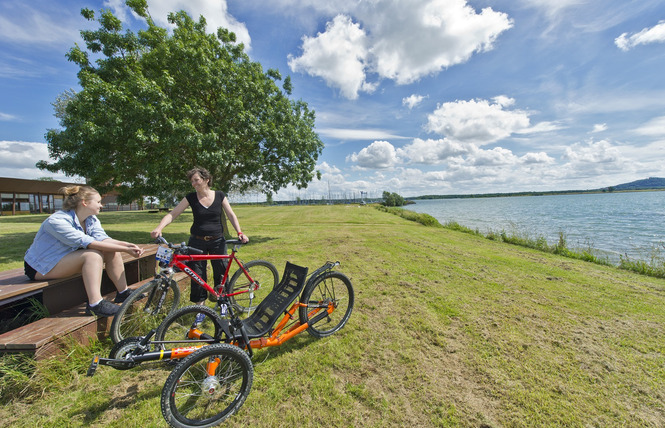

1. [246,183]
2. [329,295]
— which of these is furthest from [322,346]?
[246,183]

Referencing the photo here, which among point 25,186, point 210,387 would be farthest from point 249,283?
A: point 25,186

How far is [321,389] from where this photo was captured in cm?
250

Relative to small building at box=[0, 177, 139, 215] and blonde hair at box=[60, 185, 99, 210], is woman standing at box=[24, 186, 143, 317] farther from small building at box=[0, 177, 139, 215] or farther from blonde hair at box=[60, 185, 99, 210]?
small building at box=[0, 177, 139, 215]

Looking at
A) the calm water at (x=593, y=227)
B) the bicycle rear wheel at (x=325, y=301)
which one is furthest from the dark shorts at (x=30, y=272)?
the calm water at (x=593, y=227)

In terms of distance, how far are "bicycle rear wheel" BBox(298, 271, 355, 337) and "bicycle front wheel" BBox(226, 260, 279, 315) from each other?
111 cm

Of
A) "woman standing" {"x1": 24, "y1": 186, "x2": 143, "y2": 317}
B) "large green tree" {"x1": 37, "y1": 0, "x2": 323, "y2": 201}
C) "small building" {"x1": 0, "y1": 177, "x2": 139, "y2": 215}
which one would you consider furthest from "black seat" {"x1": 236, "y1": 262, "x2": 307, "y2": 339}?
"small building" {"x1": 0, "y1": 177, "x2": 139, "y2": 215}

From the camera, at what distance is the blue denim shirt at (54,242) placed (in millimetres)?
2820

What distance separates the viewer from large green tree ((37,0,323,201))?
8.45 m

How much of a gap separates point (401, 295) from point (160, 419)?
3841mm

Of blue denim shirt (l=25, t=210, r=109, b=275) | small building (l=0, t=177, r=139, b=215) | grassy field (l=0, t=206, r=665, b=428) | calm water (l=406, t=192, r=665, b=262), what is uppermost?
small building (l=0, t=177, r=139, b=215)

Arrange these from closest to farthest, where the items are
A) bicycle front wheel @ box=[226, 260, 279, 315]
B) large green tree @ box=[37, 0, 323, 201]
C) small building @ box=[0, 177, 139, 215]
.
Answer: bicycle front wheel @ box=[226, 260, 279, 315] < large green tree @ box=[37, 0, 323, 201] < small building @ box=[0, 177, 139, 215]

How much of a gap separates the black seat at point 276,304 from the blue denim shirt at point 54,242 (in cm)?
203

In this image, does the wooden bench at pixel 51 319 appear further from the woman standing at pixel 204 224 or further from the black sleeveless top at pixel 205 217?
the black sleeveless top at pixel 205 217

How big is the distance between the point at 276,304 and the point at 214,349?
1.15m
